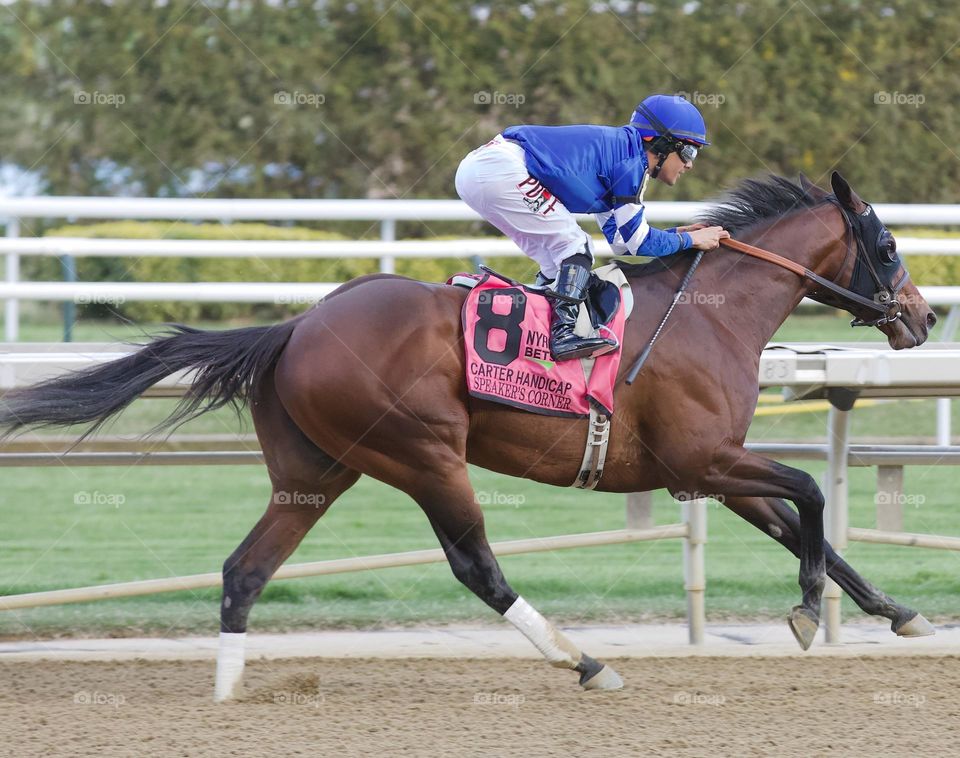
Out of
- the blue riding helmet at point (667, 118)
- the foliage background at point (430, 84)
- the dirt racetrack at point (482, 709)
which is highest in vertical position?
the foliage background at point (430, 84)

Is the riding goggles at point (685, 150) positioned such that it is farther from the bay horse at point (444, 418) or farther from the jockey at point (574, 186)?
the bay horse at point (444, 418)

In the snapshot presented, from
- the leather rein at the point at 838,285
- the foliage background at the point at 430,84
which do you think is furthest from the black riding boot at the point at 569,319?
the foliage background at the point at 430,84

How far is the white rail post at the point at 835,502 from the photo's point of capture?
481cm

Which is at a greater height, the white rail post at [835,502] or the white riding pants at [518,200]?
the white riding pants at [518,200]

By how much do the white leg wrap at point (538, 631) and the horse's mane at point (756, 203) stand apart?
1533 mm

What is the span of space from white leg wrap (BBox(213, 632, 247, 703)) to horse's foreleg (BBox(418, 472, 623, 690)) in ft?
2.53

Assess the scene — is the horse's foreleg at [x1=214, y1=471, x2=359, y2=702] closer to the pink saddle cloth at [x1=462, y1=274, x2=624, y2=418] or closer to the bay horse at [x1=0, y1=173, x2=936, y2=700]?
the bay horse at [x1=0, y1=173, x2=936, y2=700]

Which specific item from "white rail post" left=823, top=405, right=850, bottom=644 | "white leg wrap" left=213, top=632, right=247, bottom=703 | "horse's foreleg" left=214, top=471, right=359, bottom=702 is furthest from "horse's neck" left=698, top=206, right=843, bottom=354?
"white leg wrap" left=213, top=632, right=247, bottom=703

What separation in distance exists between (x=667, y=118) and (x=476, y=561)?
1.56 meters

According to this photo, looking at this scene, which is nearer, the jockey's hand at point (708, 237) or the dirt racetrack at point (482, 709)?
the dirt racetrack at point (482, 709)

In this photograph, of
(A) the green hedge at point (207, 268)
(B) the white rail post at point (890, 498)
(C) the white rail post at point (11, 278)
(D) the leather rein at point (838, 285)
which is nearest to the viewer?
(D) the leather rein at point (838, 285)

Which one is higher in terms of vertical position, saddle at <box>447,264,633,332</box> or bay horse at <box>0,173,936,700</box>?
saddle at <box>447,264,633,332</box>

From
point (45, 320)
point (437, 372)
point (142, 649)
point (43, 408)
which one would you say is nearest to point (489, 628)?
point (142, 649)

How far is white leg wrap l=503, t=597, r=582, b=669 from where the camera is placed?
13.0 feet
